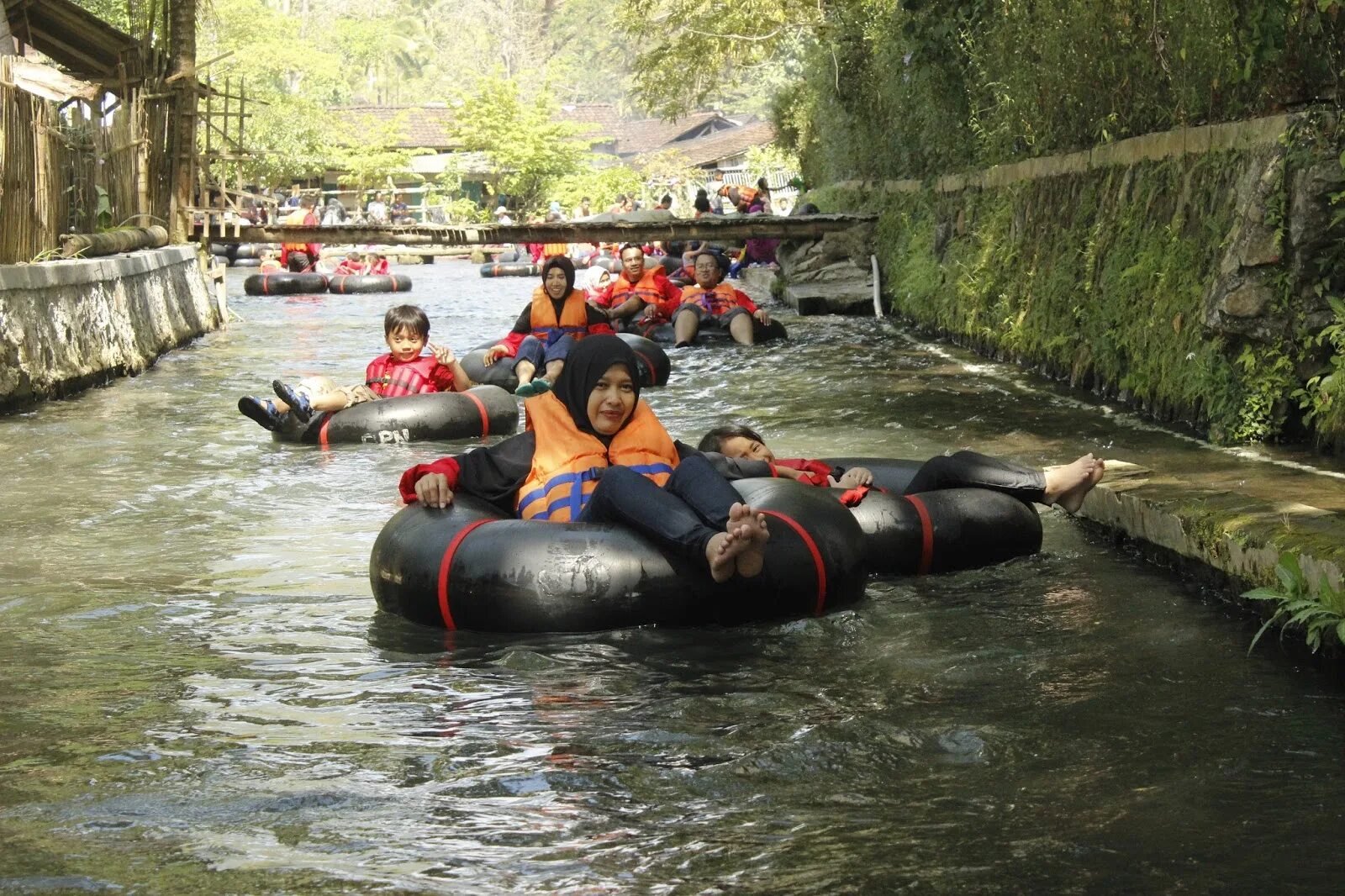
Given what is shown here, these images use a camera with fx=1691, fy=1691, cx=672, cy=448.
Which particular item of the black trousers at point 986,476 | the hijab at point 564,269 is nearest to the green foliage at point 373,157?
the hijab at point 564,269

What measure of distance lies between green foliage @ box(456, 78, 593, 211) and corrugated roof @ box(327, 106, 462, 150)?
13.4 ft

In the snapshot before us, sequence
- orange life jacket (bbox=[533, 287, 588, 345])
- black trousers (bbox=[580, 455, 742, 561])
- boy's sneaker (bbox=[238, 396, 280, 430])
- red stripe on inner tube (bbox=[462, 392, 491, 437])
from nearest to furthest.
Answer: black trousers (bbox=[580, 455, 742, 561])
boy's sneaker (bbox=[238, 396, 280, 430])
red stripe on inner tube (bbox=[462, 392, 491, 437])
orange life jacket (bbox=[533, 287, 588, 345])

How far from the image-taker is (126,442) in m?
11.8

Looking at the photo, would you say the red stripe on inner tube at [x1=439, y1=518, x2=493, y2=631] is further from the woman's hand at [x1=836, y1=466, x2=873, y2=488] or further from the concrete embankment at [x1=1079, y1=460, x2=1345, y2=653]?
the concrete embankment at [x1=1079, y1=460, x2=1345, y2=653]

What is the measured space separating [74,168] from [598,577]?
38.2ft

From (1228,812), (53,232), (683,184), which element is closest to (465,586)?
(1228,812)

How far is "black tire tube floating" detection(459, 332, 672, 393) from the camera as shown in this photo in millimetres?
14203

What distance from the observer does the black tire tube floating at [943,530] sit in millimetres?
7188

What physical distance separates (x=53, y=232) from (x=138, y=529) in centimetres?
703

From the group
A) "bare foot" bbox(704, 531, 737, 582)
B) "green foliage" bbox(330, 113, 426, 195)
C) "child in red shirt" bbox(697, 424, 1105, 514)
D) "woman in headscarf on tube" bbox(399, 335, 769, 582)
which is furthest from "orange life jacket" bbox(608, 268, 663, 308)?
"green foliage" bbox(330, 113, 426, 195)

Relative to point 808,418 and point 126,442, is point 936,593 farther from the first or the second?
point 126,442

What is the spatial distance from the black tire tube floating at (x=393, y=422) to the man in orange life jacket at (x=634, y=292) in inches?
268

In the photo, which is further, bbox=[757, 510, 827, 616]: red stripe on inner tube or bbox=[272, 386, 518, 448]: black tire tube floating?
bbox=[272, 386, 518, 448]: black tire tube floating

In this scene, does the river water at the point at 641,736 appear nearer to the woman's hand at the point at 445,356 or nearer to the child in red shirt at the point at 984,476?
the child in red shirt at the point at 984,476
